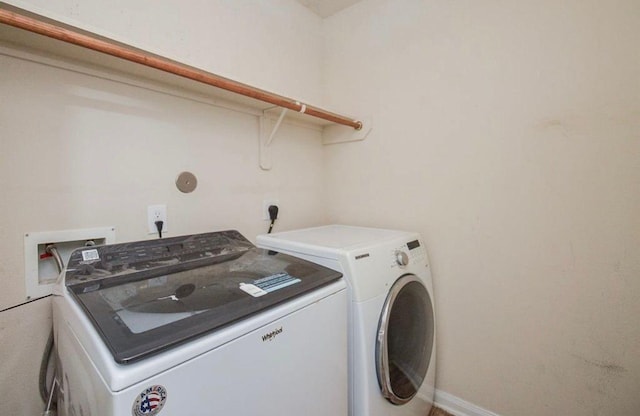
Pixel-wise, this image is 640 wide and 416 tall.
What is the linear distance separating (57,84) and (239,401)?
1187mm

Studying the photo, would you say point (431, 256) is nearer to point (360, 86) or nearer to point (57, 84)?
point (360, 86)

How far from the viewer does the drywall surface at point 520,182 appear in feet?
3.47

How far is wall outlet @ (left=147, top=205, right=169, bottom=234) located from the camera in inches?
45.6

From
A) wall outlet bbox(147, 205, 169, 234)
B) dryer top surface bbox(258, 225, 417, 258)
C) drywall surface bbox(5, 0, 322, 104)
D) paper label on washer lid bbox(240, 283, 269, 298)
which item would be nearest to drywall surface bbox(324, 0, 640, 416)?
dryer top surface bbox(258, 225, 417, 258)

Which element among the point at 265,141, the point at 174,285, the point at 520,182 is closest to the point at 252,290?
the point at 174,285

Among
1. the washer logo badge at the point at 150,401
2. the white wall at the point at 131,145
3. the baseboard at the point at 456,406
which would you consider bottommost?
the baseboard at the point at 456,406

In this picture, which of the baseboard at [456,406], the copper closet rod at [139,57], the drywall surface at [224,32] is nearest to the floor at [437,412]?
the baseboard at [456,406]

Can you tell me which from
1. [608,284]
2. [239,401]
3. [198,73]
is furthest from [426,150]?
[239,401]

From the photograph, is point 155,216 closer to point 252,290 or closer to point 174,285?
point 174,285

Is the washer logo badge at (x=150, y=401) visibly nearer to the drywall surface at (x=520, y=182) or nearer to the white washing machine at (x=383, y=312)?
the white washing machine at (x=383, y=312)

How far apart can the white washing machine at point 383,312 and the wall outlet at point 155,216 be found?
1.45 ft

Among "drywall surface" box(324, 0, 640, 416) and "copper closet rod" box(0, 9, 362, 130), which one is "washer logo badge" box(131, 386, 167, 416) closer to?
"copper closet rod" box(0, 9, 362, 130)

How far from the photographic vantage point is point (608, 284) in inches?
42.4

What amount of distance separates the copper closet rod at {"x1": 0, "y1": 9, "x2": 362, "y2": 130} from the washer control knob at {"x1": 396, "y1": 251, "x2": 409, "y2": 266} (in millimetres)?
873
